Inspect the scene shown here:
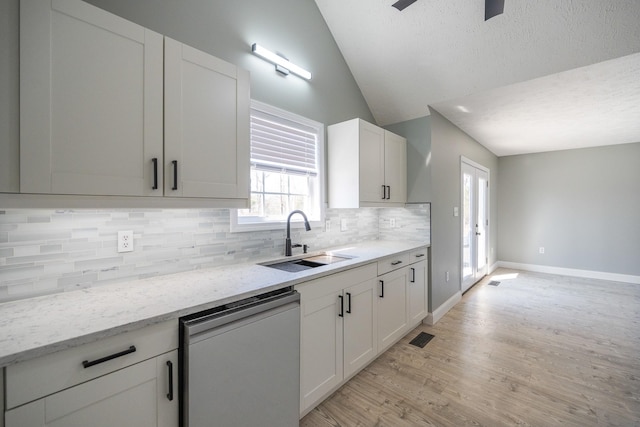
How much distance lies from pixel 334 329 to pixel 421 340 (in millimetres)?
1410

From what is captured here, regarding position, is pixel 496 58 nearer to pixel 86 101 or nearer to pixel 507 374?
pixel 507 374

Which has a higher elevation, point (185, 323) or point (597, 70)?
point (597, 70)

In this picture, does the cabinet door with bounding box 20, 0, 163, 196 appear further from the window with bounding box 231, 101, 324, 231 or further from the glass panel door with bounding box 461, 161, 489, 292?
the glass panel door with bounding box 461, 161, 489, 292

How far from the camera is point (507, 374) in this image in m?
2.24

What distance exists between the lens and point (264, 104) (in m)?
2.21

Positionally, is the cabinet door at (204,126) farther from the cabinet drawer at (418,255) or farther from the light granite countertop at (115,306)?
the cabinet drawer at (418,255)

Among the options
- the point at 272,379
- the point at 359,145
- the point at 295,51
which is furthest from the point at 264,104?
the point at 272,379

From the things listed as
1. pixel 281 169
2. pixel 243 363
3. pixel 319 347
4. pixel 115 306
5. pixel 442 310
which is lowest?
pixel 442 310

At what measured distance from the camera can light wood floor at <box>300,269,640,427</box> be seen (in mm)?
1803

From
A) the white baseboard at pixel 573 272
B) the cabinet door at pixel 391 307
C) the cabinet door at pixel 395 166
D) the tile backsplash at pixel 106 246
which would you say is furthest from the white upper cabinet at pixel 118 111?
the white baseboard at pixel 573 272

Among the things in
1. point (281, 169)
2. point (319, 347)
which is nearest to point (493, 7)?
point (281, 169)

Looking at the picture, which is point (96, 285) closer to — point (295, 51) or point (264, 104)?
point (264, 104)

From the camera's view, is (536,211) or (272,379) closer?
(272,379)

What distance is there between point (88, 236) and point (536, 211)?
706cm
